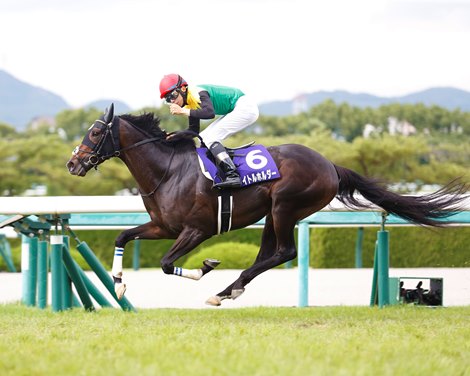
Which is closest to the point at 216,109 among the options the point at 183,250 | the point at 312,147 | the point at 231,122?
the point at 231,122

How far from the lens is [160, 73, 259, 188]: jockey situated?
18.7 ft

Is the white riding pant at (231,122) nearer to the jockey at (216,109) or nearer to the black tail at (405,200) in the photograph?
the jockey at (216,109)

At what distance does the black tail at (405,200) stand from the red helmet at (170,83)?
1269 mm

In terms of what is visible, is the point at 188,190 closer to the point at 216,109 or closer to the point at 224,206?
the point at 224,206

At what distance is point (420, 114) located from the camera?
40.8 metres

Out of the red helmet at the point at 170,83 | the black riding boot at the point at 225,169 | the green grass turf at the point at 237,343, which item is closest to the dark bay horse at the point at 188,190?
the black riding boot at the point at 225,169

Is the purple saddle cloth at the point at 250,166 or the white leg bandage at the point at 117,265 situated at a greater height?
the purple saddle cloth at the point at 250,166

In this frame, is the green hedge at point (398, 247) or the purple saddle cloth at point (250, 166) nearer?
the purple saddle cloth at point (250, 166)

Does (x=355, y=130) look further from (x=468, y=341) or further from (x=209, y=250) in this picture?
(x=468, y=341)

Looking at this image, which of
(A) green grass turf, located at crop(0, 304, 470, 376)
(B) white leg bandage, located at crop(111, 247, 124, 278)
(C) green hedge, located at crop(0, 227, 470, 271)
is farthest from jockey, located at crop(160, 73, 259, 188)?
(C) green hedge, located at crop(0, 227, 470, 271)

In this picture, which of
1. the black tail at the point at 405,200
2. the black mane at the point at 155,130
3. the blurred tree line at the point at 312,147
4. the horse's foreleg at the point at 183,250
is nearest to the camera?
the horse's foreleg at the point at 183,250

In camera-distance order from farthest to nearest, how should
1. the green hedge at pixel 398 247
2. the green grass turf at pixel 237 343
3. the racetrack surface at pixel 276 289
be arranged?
the green hedge at pixel 398 247, the racetrack surface at pixel 276 289, the green grass turf at pixel 237 343

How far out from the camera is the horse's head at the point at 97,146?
5.86m

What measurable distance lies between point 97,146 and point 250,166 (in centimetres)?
102
